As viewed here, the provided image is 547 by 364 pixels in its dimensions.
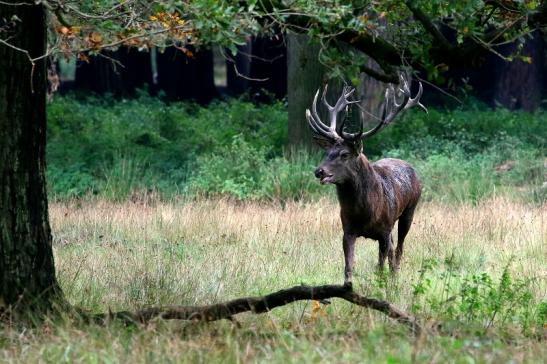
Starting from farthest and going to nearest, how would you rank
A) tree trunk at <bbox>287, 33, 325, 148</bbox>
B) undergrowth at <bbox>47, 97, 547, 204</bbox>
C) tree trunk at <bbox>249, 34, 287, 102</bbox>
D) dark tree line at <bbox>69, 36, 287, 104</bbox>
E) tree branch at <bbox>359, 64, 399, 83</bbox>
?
dark tree line at <bbox>69, 36, 287, 104</bbox>
tree trunk at <bbox>249, 34, 287, 102</bbox>
tree trunk at <bbox>287, 33, 325, 148</bbox>
undergrowth at <bbox>47, 97, 547, 204</bbox>
tree branch at <bbox>359, 64, 399, 83</bbox>

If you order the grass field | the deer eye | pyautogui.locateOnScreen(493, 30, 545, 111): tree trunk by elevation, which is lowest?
the grass field

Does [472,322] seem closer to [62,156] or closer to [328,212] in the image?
[328,212]

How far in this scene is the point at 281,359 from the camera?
638 centimetres

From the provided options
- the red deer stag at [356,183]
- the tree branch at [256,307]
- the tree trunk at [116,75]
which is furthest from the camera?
the tree trunk at [116,75]

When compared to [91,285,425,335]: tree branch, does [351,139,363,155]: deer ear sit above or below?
above

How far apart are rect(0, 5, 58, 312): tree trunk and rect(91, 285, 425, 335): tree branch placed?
67cm

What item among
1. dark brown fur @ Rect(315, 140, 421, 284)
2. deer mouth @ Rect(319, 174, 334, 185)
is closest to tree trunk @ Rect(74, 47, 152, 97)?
dark brown fur @ Rect(315, 140, 421, 284)

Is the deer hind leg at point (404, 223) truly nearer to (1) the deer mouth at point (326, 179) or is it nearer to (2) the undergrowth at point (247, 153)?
(1) the deer mouth at point (326, 179)

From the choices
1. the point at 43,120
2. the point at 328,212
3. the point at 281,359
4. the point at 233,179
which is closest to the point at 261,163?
the point at 233,179

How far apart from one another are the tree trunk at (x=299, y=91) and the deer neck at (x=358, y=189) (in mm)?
8026

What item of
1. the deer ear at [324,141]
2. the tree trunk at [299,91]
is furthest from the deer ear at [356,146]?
the tree trunk at [299,91]

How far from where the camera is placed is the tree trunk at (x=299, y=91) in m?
19.1

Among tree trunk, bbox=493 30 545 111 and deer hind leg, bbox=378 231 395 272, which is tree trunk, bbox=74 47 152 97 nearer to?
tree trunk, bbox=493 30 545 111

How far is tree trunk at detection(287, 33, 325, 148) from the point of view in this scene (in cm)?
1914
